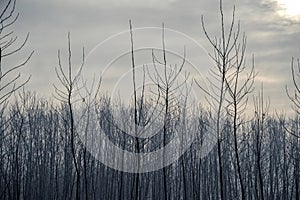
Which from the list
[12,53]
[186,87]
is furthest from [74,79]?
[186,87]

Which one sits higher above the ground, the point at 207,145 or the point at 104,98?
the point at 104,98

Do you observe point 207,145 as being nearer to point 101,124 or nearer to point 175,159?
point 175,159

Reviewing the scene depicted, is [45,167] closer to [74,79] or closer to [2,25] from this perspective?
[74,79]

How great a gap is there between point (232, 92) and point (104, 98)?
41.4ft

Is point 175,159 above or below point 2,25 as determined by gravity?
below

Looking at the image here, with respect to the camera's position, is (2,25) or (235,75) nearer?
(2,25)

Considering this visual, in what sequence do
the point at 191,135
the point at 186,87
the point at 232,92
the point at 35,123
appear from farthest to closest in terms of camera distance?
the point at 35,123
the point at 191,135
the point at 186,87
the point at 232,92

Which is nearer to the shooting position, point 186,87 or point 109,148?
point 186,87

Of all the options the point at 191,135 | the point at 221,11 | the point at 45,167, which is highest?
the point at 221,11

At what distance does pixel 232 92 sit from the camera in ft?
19.1

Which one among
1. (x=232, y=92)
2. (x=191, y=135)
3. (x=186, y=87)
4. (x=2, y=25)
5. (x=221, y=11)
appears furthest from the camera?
(x=191, y=135)

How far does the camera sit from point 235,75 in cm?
595

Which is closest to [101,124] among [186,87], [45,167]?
[45,167]

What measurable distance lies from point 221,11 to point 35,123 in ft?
50.0
